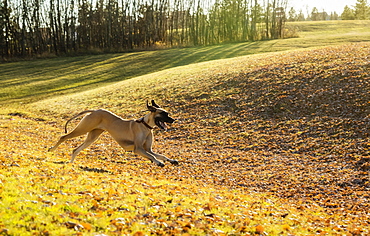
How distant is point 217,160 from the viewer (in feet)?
50.3

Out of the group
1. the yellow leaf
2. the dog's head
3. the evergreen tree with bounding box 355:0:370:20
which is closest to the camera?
the yellow leaf

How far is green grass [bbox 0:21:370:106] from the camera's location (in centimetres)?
4172

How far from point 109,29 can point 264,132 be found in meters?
53.8

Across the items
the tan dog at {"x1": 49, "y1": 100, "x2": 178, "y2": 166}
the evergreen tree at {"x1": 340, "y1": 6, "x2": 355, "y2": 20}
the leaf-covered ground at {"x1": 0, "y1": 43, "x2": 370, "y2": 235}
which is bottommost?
the leaf-covered ground at {"x1": 0, "y1": 43, "x2": 370, "y2": 235}

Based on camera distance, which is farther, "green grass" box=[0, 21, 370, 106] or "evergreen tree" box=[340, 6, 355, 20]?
"evergreen tree" box=[340, 6, 355, 20]

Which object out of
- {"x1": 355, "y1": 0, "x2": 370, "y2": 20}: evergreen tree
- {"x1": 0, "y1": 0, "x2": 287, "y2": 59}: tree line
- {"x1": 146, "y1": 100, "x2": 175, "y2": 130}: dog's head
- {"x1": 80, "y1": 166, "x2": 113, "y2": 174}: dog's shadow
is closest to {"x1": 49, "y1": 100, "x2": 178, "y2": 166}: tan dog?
{"x1": 146, "y1": 100, "x2": 175, "y2": 130}: dog's head

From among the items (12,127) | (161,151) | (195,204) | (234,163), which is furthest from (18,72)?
(195,204)

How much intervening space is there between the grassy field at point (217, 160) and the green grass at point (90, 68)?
14.2 feet

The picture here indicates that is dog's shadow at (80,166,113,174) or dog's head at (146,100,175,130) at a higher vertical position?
dog's head at (146,100,175,130)

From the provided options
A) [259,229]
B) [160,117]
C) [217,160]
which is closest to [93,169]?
[160,117]

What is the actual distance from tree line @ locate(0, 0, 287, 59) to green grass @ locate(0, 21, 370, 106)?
6.01 meters

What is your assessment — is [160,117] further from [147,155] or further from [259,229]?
[259,229]

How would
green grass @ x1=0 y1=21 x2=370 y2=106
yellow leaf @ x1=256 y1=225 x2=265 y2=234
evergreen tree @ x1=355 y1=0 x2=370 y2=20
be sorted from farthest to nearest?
1. evergreen tree @ x1=355 y1=0 x2=370 y2=20
2. green grass @ x1=0 y1=21 x2=370 y2=106
3. yellow leaf @ x1=256 y1=225 x2=265 y2=234

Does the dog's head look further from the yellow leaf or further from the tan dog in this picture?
the yellow leaf
